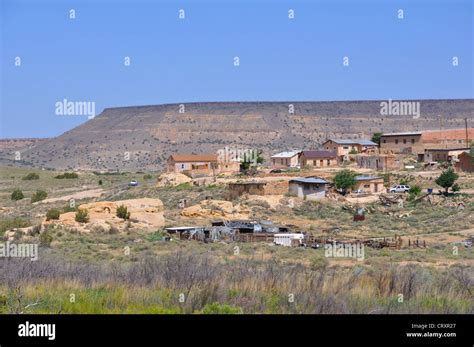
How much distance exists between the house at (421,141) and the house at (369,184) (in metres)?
20.3

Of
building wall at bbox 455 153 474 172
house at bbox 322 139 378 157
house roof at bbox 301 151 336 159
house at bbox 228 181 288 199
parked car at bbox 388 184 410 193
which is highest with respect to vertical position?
house at bbox 322 139 378 157

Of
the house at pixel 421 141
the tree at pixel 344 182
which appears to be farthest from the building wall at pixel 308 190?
the house at pixel 421 141

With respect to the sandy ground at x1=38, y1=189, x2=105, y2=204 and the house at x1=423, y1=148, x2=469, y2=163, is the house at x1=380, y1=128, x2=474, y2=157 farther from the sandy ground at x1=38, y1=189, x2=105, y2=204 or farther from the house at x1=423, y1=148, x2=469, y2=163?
the sandy ground at x1=38, y1=189, x2=105, y2=204

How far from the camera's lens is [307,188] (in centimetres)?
5403

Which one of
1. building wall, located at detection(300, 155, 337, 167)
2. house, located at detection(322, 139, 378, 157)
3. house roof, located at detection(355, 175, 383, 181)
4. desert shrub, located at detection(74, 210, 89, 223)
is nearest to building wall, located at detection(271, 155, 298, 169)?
building wall, located at detection(300, 155, 337, 167)

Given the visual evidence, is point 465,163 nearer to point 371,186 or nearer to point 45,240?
point 371,186

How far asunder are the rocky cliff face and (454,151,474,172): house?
71419 mm

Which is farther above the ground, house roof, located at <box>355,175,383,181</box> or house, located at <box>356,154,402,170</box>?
house, located at <box>356,154,402,170</box>

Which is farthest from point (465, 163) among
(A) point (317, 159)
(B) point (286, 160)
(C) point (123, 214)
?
(C) point (123, 214)

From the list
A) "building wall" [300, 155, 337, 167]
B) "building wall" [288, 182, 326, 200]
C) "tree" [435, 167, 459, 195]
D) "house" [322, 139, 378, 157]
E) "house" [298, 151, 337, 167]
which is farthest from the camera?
"house" [322, 139, 378, 157]

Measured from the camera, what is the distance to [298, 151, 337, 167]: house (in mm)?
79000

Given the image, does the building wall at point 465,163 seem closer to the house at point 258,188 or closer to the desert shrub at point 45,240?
the house at point 258,188
